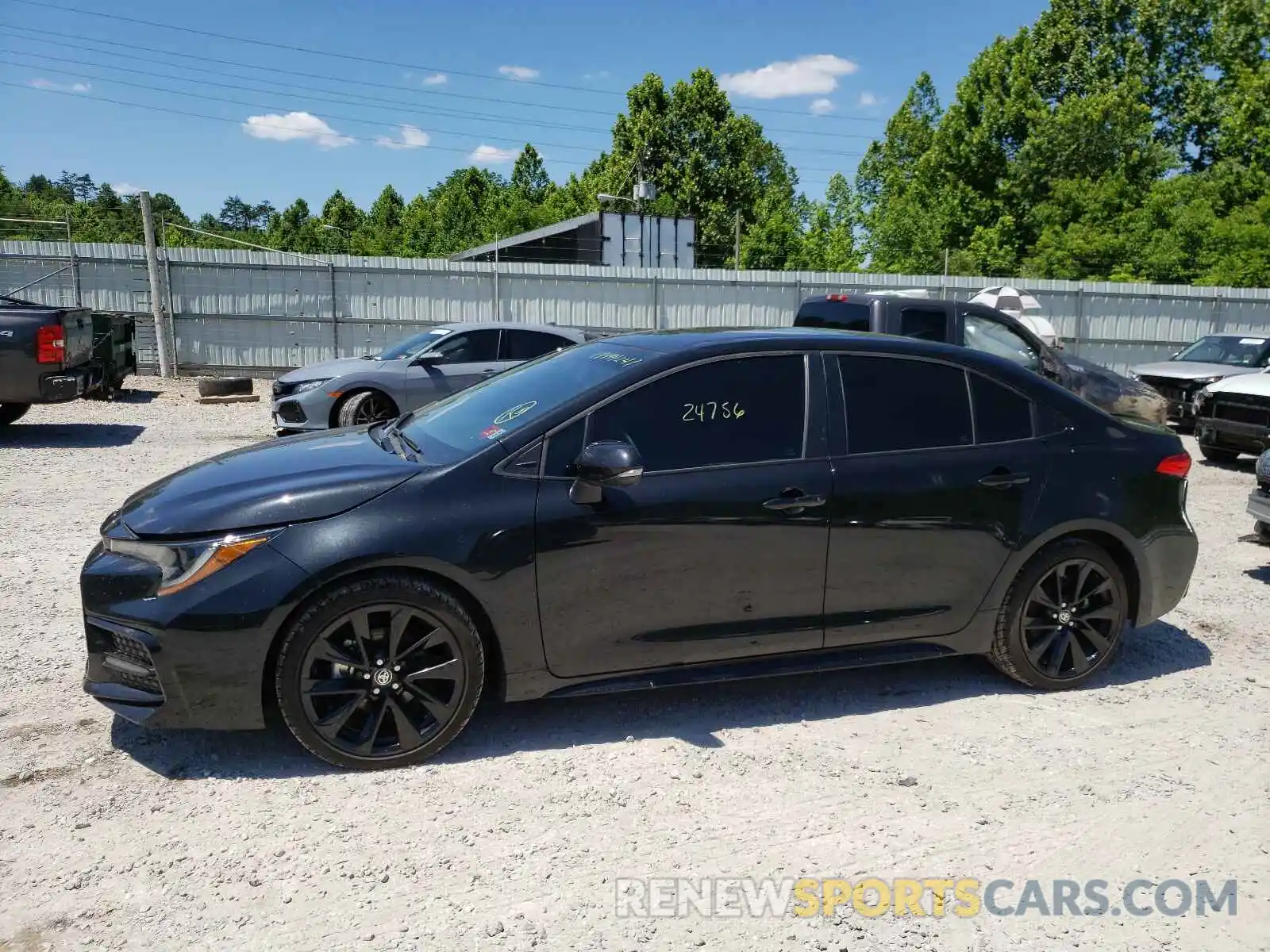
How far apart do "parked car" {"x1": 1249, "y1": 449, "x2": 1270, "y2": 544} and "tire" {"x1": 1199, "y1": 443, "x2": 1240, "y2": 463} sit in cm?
489

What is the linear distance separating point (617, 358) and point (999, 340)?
7.82 m

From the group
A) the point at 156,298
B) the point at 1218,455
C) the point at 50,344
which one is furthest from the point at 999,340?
the point at 156,298

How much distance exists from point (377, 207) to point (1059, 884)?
7480 cm

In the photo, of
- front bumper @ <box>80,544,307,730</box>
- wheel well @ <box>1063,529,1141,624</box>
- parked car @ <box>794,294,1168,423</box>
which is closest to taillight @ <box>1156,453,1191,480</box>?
wheel well @ <box>1063,529,1141,624</box>

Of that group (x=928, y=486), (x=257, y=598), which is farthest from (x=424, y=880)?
(x=928, y=486)

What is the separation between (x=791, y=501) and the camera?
409 cm

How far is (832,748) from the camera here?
4.07 metres

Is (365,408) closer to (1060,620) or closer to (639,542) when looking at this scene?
(639,542)

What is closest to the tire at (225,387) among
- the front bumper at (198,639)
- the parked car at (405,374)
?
the parked car at (405,374)

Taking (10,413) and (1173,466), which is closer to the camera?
(1173,466)

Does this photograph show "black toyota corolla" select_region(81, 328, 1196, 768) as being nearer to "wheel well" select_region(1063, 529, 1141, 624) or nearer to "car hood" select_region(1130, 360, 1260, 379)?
"wheel well" select_region(1063, 529, 1141, 624)

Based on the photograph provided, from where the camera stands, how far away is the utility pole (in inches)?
716

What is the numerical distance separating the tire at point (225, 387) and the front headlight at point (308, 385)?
5.26m

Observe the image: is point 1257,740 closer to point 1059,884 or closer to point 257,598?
point 1059,884
